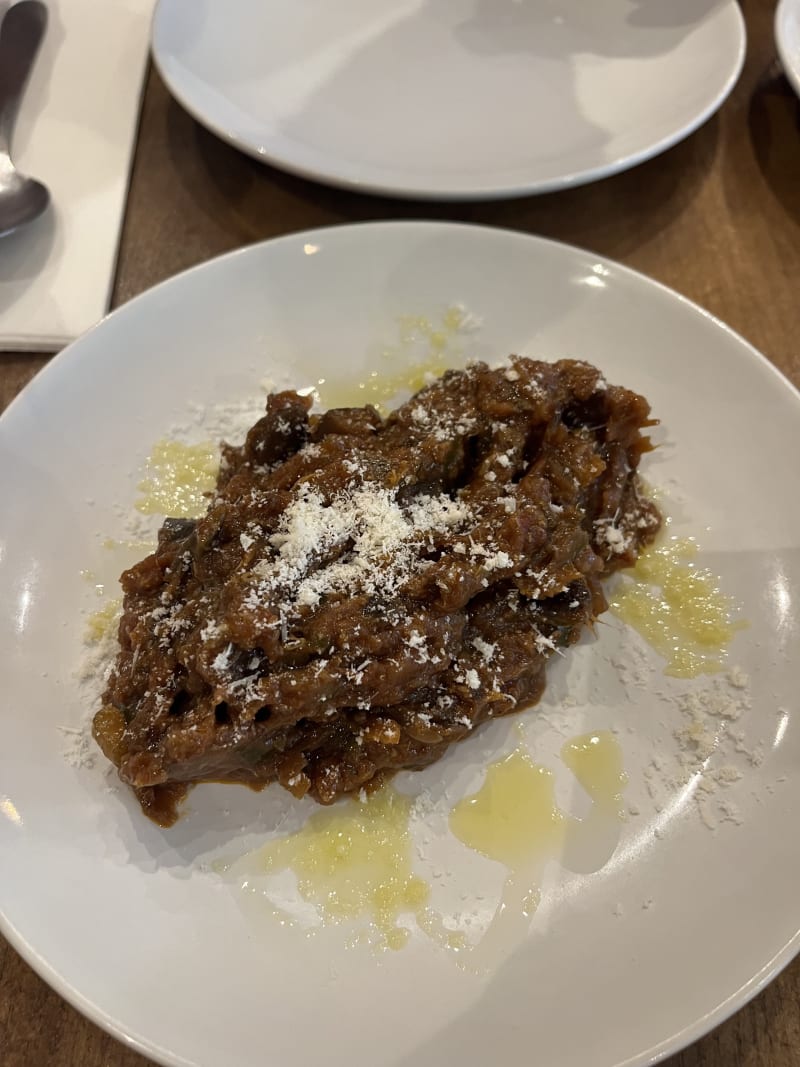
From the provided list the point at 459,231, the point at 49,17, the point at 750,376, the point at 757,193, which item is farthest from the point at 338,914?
the point at 49,17

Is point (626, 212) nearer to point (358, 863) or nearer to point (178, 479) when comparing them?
point (178, 479)

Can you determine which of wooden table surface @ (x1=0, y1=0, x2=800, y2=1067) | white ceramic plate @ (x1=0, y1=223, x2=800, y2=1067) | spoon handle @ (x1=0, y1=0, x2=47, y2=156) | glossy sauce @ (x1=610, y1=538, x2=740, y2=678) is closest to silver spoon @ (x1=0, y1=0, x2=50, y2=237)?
spoon handle @ (x1=0, y1=0, x2=47, y2=156)

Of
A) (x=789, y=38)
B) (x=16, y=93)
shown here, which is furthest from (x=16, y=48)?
(x=789, y=38)

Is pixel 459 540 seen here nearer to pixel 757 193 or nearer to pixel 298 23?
pixel 757 193

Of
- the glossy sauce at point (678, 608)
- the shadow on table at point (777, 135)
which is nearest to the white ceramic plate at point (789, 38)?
the shadow on table at point (777, 135)

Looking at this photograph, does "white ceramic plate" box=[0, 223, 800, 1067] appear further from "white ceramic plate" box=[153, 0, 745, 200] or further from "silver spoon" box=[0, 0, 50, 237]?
"silver spoon" box=[0, 0, 50, 237]
